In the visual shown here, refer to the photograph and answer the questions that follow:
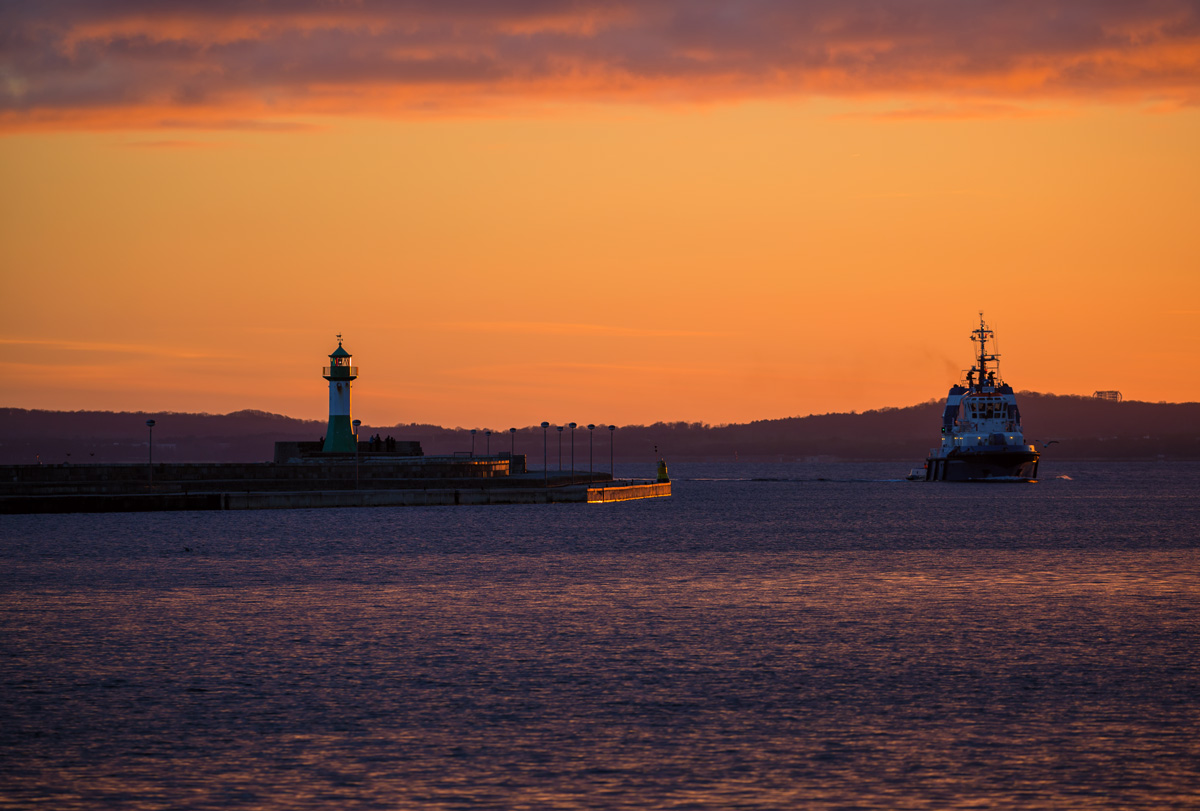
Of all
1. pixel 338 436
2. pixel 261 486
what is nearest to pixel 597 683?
pixel 261 486

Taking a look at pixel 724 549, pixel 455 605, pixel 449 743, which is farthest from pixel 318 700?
pixel 724 549

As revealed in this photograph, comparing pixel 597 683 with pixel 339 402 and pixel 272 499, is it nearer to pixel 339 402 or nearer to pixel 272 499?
pixel 272 499

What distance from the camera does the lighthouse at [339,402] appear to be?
90.8 m

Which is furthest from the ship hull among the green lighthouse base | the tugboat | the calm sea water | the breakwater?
the calm sea water

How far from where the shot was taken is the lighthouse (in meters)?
90.8

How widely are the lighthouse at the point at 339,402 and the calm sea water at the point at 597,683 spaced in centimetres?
4104

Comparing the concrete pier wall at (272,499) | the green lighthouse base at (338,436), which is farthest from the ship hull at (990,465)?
the green lighthouse base at (338,436)

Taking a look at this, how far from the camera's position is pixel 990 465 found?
147 meters

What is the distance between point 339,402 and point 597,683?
71.7 metres

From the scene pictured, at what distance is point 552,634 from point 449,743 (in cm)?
1117

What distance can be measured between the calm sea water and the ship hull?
A: 97.6 meters

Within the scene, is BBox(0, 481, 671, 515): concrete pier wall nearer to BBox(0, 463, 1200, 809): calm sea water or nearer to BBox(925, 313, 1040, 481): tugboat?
BBox(0, 463, 1200, 809): calm sea water

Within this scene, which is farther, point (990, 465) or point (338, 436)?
point (990, 465)

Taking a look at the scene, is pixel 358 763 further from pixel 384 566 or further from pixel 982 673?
pixel 384 566
